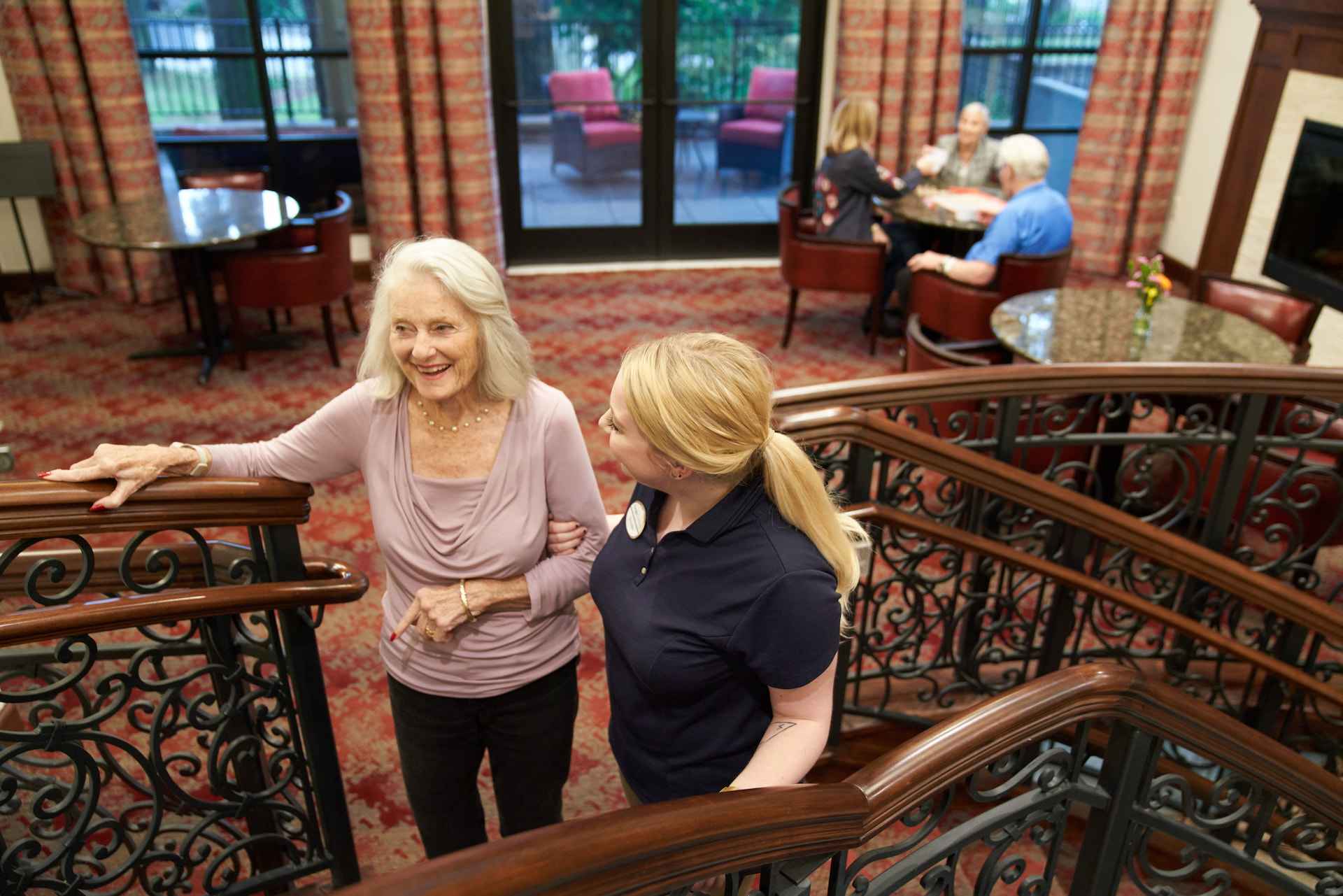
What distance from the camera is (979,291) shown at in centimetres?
548

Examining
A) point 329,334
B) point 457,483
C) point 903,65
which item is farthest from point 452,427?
point 903,65

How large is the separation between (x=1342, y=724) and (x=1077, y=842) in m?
1.01

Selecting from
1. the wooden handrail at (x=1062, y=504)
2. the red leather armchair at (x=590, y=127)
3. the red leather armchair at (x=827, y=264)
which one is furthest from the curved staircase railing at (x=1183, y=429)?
the red leather armchair at (x=590, y=127)

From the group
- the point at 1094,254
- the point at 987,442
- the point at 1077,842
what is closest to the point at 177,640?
the point at 987,442

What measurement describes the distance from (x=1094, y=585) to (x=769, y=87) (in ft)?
19.2

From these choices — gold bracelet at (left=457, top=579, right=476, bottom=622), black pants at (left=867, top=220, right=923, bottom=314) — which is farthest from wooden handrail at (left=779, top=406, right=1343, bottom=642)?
black pants at (left=867, top=220, right=923, bottom=314)

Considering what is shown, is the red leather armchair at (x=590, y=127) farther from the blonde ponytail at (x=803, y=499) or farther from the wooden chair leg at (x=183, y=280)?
the blonde ponytail at (x=803, y=499)

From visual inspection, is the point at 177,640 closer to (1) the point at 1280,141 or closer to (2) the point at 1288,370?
(2) the point at 1288,370

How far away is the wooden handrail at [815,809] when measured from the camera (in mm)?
1017

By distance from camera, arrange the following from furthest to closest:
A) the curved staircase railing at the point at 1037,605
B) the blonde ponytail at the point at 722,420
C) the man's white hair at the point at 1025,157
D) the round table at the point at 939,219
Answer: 1. the round table at the point at 939,219
2. the man's white hair at the point at 1025,157
3. the curved staircase railing at the point at 1037,605
4. the blonde ponytail at the point at 722,420

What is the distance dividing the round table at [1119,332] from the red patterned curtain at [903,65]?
2866 mm

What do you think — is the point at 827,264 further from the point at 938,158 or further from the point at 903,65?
the point at 903,65

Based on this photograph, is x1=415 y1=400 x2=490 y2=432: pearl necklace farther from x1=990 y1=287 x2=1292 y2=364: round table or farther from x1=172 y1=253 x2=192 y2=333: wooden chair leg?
x1=172 y1=253 x2=192 y2=333: wooden chair leg

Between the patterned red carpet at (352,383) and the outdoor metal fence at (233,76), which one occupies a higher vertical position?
the outdoor metal fence at (233,76)
